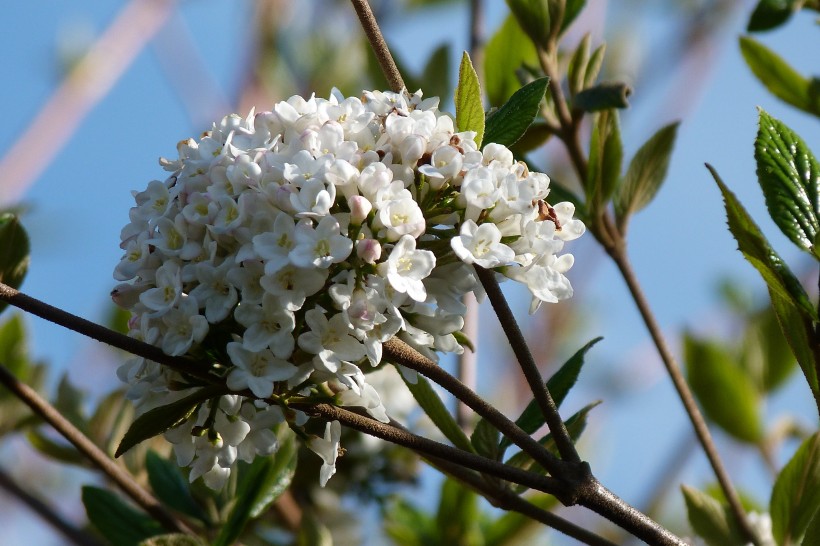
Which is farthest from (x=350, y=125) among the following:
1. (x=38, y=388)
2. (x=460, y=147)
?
(x=38, y=388)

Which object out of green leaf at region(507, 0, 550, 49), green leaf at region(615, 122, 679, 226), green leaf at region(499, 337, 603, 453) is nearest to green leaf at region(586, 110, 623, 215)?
green leaf at region(615, 122, 679, 226)

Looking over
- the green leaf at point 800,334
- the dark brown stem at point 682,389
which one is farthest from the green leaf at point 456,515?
the green leaf at point 800,334

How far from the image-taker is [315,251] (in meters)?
1.06

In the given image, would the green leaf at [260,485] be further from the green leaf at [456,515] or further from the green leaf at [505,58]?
the green leaf at [505,58]

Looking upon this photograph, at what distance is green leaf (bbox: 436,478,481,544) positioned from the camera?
1944mm

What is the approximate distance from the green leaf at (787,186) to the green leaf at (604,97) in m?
0.28

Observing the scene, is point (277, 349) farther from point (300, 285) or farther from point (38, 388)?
point (38, 388)

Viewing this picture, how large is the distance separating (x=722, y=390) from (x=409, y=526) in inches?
29.4

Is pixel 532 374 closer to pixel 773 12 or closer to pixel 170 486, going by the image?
pixel 773 12

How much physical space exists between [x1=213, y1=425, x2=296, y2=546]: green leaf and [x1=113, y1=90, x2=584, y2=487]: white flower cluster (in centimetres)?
10

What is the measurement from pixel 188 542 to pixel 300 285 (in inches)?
22.2

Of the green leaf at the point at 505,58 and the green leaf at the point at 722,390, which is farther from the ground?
the green leaf at the point at 505,58

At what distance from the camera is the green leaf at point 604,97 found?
1458 millimetres

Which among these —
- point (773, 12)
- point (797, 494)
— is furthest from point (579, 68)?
point (797, 494)
